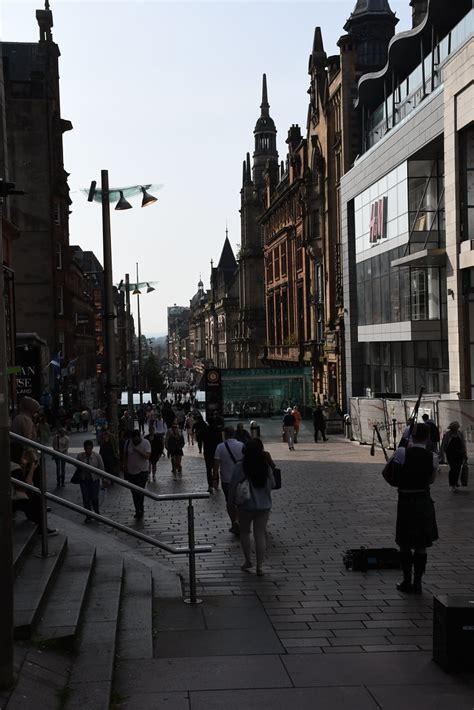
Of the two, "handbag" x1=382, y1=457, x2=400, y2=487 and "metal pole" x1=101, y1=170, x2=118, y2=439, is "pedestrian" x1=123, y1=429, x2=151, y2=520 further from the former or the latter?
"handbag" x1=382, y1=457, x2=400, y2=487

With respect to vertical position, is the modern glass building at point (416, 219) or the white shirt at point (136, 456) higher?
the modern glass building at point (416, 219)

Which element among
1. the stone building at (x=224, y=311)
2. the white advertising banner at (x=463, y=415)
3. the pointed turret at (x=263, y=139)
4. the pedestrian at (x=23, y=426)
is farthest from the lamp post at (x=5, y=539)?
the pointed turret at (x=263, y=139)

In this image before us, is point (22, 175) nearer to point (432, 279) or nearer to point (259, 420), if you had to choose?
point (259, 420)

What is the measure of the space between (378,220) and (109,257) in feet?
63.3

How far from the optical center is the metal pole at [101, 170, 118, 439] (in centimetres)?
2067

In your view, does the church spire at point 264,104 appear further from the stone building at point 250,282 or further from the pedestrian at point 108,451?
the pedestrian at point 108,451

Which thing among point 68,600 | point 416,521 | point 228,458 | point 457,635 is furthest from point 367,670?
point 228,458

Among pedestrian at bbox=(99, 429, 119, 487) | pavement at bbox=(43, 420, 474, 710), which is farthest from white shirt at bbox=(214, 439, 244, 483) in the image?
pedestrian at bbox=(99, 429, 119, 487)

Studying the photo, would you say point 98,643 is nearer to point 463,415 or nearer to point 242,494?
point 242,494

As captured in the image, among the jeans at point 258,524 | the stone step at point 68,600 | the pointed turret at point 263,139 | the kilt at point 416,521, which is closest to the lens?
the stone step at point 68,600

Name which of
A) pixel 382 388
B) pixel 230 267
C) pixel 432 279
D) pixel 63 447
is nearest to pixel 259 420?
pixel 382 388

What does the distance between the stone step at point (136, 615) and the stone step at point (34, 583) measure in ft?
2.31

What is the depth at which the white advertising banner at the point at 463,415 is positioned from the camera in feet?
73.6

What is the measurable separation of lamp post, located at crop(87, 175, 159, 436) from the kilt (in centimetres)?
1283
